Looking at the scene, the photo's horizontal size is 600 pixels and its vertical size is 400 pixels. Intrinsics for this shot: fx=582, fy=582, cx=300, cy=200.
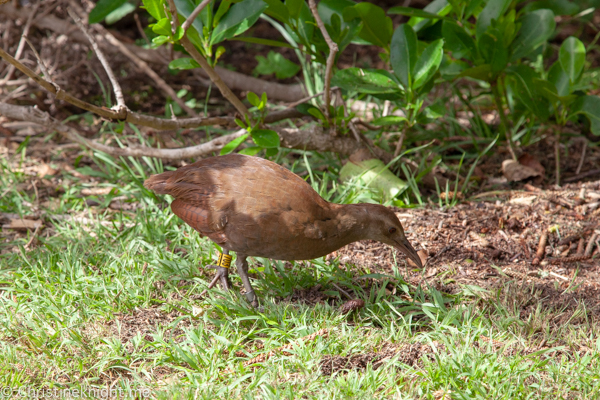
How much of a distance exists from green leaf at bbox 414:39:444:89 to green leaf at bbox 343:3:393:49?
41 cm

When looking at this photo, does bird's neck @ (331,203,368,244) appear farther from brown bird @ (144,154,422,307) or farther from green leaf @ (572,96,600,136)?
green leaf @ (572,96,600,136)

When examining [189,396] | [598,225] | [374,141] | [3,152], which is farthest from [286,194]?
[3,152]

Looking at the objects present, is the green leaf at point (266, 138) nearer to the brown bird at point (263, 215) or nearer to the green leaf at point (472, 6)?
the brown bird at point (263, 215)

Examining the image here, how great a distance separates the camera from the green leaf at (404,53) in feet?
14.0

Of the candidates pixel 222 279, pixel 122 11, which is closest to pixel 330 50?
pixel 222 279

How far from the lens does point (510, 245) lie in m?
4.07

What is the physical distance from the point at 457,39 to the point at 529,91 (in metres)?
0.69

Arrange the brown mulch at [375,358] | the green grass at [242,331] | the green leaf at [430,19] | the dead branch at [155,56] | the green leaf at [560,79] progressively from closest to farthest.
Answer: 1. the green grass at [242,331]
2. the brown mulch at [375,358]
3. the green leaf at [560,79]
4. the green leaf at [430,19]
5. the dead branch at [155,56]

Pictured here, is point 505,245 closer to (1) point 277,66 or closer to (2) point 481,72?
(2) point 481,72

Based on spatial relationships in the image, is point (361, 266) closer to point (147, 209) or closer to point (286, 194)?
point (286, 194)

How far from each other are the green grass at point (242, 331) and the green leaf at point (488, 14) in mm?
2125

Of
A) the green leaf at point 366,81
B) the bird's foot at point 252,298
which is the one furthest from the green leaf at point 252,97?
the bird's foot at point 252,298

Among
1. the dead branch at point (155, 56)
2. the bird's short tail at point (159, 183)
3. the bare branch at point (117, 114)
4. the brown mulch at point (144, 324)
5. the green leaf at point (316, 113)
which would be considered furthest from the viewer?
the dead branch at point (155, 56)

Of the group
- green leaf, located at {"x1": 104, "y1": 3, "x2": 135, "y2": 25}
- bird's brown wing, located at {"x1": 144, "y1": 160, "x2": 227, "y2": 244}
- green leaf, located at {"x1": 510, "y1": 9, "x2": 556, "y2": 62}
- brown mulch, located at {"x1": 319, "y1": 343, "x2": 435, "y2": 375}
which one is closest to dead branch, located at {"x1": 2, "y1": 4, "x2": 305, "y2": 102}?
green leaf, located at {"x1": 104, "y1": 3, "x2": 135, "y2": 25}
